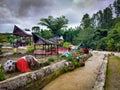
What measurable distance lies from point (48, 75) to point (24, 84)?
2548 mm

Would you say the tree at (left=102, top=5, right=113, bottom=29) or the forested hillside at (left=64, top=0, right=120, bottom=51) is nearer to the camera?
the forested hillside at (left=64, top=0, right=120, bottom=51)

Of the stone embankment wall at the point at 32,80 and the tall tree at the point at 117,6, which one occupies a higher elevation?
the tall tree at the point at 117,6

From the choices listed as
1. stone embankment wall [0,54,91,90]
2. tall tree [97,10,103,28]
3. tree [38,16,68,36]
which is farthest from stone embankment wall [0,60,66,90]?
tall tree [97,10,103,28]

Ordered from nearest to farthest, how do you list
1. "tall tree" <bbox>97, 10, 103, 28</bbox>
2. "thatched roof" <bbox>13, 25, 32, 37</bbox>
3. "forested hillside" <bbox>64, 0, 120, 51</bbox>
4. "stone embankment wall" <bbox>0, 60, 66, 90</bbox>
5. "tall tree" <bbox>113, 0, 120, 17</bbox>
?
1. "stone embankment wall" <bbox>0, 60, 66, 90</bbox>
2. "thatched roof" <bbox>13, 25, 32, 37</bbox>
3. "forested hillside" <bbox>64, 0, 120, 51</bbox>
4. "tall tree" <bbox>113, 0, 120, 17</bbox>
5. "tall tree" <bbox>97, 10, 103, 28</bbox>

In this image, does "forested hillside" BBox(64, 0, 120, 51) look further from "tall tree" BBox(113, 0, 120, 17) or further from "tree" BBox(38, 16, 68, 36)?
"tree" BBox(38, 16, 68, 36)

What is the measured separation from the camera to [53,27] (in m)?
59.3

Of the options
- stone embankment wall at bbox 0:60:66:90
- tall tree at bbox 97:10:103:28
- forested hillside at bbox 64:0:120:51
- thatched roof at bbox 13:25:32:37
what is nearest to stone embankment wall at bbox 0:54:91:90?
stone embankment wall at bbox 0:60:66:90

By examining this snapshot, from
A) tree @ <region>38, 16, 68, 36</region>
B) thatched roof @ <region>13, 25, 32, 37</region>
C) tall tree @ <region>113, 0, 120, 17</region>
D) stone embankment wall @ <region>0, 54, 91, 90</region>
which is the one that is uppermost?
tall tree @ <region>113, 0, 120, 17</region>

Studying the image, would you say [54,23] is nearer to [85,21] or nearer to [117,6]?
[85,21]

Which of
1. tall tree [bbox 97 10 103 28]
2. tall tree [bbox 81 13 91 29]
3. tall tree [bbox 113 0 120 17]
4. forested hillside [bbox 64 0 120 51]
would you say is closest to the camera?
forested hillside [bbox 64 0 120 51]

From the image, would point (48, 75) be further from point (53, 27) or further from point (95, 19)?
point (95, 19)

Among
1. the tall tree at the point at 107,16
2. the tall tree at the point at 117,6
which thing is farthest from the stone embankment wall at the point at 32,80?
the tall tree at the point at 107,16

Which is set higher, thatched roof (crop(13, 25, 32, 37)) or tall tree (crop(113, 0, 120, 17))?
tall tree (crop(113, 0, 120, 17))

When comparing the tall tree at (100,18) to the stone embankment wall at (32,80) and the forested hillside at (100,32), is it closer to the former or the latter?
the forested hillside at (100,32)
